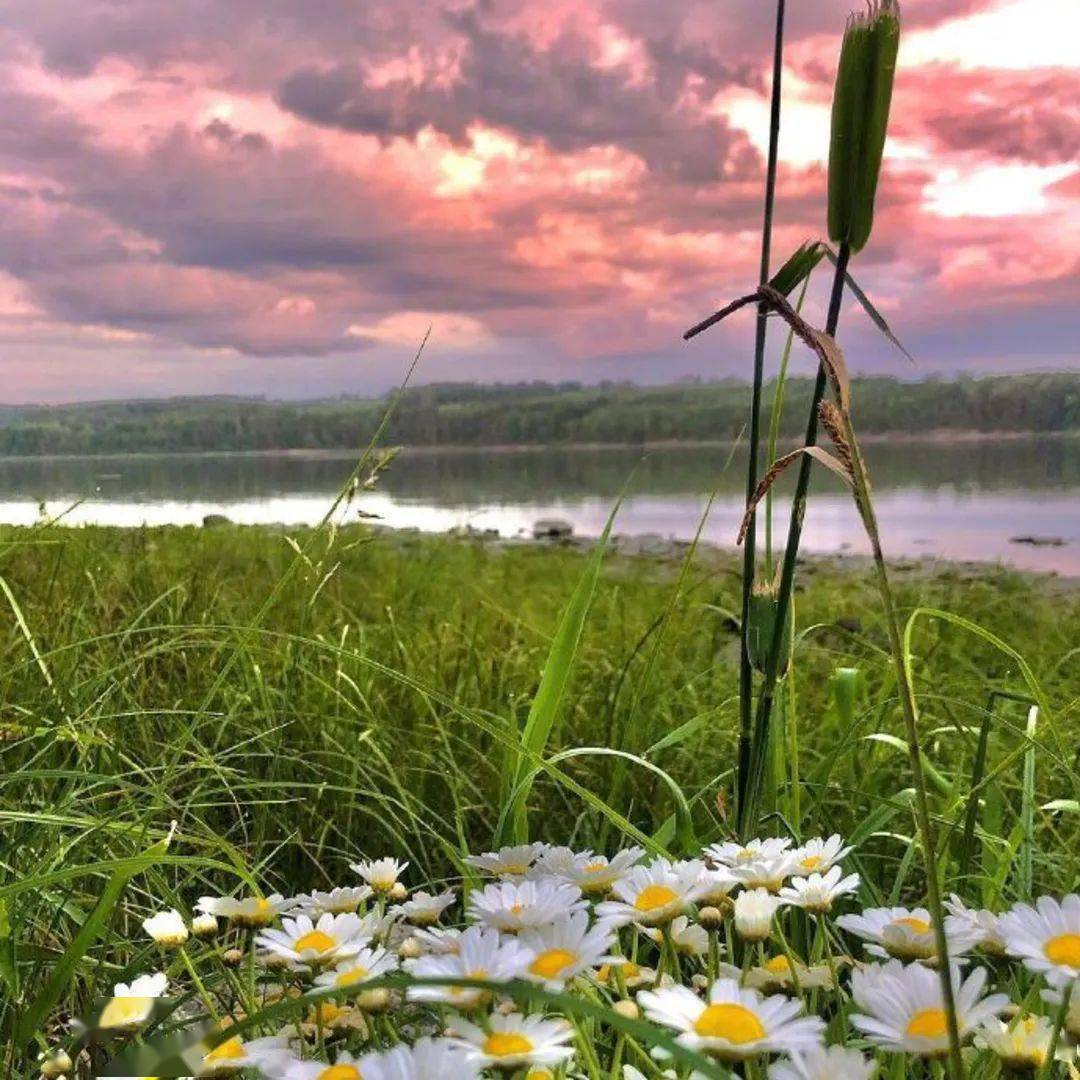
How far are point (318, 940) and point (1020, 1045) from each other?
542 millimetres

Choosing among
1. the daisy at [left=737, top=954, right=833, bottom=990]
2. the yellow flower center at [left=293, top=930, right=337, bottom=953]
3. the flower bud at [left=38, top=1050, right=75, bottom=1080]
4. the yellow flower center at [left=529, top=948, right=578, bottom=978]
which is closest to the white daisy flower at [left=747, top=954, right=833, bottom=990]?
the daisy at [left=737, top=954, right=833, bottom=990]

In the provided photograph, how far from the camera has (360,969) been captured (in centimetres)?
92

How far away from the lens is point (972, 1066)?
0.95 metres

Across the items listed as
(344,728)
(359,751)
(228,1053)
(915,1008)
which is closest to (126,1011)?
(228,1053)

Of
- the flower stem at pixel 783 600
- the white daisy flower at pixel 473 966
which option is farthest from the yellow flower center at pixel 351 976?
the flower stem at pixel 783 600

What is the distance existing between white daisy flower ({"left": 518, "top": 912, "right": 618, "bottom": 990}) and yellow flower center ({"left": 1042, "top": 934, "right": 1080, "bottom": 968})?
0.99ft

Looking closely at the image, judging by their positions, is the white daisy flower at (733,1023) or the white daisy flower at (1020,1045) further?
the white daisy flower at (1020,1045)

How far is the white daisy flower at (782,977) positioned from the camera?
966 mm

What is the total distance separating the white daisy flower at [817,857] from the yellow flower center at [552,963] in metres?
0.34

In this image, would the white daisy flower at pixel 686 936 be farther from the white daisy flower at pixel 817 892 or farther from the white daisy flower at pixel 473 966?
the white daisy flower at pixel 473 966

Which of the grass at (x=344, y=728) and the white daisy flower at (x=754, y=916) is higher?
the white daisy flower at (x=754, y=916)

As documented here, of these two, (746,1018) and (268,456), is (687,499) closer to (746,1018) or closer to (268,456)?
(746,1018)

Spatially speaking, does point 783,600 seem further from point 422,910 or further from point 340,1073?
point 340,1073

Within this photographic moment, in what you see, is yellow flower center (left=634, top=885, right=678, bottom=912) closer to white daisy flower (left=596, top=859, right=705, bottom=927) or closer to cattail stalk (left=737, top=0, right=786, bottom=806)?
white daisy flower (left=596, top=859, right=705, bottom=927)
